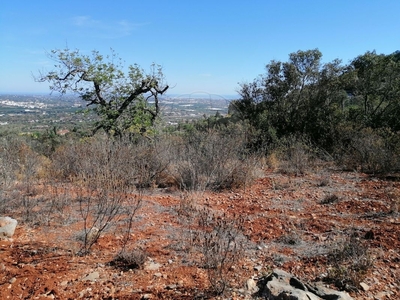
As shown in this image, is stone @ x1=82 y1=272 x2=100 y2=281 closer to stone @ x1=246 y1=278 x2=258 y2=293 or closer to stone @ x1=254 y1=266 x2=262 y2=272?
stone @ x1=246 y1=278 x2=258 y2=293

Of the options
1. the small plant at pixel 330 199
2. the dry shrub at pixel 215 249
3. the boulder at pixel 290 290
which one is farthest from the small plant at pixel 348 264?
the small plant at pixel 330 199

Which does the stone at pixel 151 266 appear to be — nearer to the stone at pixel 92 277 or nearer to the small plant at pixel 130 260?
the small plant at pixel 130 260

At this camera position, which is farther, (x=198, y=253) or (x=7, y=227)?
(x=7, y=227)

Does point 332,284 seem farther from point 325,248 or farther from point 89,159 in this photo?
point 89,159

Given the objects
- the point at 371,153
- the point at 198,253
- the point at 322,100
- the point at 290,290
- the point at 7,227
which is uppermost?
the point at 322,100

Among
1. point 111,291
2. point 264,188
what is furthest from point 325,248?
point 264,188

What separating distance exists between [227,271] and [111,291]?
Answer: 1077 millimetres

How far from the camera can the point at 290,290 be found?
227 cm

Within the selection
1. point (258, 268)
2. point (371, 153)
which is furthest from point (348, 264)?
point (371, 153)

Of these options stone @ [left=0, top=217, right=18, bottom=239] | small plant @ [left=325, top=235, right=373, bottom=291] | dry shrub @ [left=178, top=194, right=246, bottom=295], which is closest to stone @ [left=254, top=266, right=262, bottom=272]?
dry shrub @ [left=178, top=194, right=246, bottom=295]

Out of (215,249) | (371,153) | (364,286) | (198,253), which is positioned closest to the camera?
(364,286)

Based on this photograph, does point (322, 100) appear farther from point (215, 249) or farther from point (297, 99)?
point (215, 249)

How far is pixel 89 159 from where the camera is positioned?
16.9 ft

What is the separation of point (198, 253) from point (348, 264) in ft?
5.17
